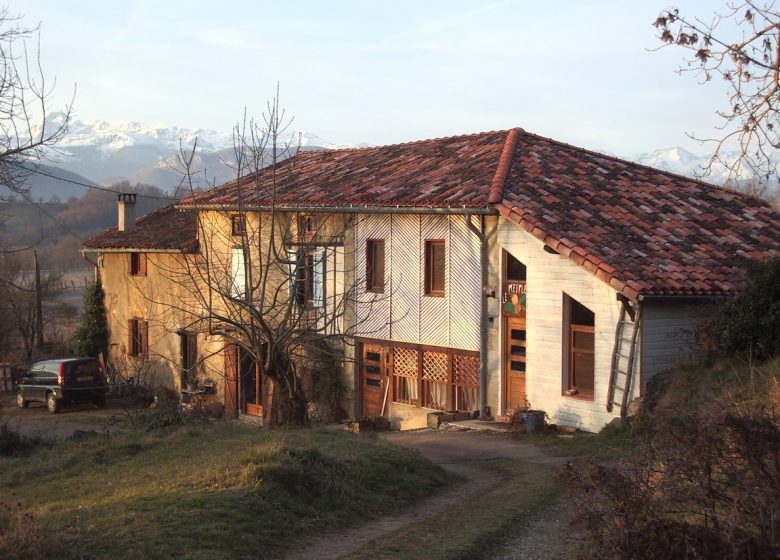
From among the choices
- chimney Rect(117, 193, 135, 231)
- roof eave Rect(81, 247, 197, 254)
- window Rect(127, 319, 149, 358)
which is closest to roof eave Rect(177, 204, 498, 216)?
roof eave Rect(81, 247, 197, 254)

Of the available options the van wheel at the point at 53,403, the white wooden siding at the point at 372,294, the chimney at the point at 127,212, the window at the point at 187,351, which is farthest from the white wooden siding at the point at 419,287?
the chimney at the point at 127,212

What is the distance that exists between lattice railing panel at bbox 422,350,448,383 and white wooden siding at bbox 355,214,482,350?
0.31m

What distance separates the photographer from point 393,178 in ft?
74.0

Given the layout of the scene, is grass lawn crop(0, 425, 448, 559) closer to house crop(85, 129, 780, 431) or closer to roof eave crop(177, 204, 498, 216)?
house crop(85, 129, 780, 431)

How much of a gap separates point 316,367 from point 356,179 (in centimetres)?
508

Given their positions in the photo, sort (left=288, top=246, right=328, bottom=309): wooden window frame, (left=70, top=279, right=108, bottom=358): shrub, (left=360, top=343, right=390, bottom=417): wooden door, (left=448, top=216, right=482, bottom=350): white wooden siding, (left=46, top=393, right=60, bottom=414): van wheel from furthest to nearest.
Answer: (left=70, top=279, right=108, bottom=358): shrub
(left=46, top=393, right=60, bottom=414): van wheel
(left=360, top=343, right=390, bottom=417): wooden door
(left=448, top=216, right=482, bottom=350): white wooden siding
(left=288, top=246, right=328, bottom=309): wooden window frame

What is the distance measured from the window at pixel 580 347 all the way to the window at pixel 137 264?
18.1 m

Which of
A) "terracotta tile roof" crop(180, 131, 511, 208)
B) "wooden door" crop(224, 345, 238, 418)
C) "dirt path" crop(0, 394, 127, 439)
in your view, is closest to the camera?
"terracotta tile roof" crop(180, 131, 511, 208)

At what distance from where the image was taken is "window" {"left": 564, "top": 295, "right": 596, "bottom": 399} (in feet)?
55.7

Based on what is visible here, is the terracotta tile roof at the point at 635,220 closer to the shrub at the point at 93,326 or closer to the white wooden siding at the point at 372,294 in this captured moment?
the white wooden siding at the point at 372,294

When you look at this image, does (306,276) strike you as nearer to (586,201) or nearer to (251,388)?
(586,201)

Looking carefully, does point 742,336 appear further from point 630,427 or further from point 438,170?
point 438,170

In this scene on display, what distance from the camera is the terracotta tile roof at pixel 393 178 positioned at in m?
19.8

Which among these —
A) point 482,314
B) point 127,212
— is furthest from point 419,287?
point 127,212
